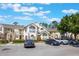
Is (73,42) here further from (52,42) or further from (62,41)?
(52,42)

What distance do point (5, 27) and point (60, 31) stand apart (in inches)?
196

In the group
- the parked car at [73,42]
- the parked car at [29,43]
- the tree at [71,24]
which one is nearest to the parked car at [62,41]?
the parked car at [73,42]

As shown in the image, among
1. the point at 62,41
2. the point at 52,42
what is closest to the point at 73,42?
the point at 62,41

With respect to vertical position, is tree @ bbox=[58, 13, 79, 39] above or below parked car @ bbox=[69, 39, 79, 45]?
above

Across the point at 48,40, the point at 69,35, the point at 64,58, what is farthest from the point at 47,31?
the point at 64,58

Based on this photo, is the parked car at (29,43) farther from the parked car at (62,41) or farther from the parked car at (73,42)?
the parked car at (73,42)

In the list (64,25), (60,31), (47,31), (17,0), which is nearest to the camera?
(17,0)

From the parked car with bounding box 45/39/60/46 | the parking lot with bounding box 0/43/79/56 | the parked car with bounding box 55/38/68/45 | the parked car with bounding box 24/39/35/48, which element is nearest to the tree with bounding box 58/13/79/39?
the parked car with bounding box 55/38/68/45

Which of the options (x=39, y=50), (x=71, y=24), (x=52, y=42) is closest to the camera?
(x=39, y=50)

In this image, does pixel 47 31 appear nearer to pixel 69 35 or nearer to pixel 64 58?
pixel 69 35

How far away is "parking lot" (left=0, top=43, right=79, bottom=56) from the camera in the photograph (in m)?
20.0

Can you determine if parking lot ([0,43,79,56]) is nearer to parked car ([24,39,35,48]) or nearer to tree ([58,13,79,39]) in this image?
parked car ([24,39,35,48])

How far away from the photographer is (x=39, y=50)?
21.3m

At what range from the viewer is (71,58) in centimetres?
1891
